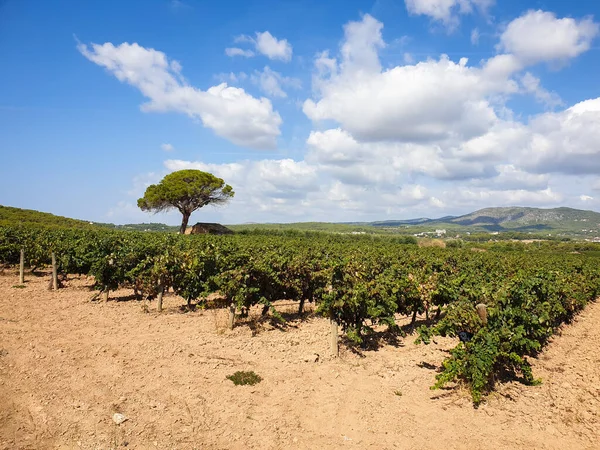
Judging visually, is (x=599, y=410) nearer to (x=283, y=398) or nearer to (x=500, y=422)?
(x=500, y=422)

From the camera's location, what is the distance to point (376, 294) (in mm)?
12039

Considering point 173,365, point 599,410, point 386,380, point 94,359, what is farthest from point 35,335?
point 599,410

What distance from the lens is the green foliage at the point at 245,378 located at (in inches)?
352

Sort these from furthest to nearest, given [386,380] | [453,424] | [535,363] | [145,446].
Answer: [535,363], [386,380], [453,424], [145,446]

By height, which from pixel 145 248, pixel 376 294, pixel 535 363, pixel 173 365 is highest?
pixel 145 248

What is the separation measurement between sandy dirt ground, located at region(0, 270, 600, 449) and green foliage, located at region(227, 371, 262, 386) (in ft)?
0.58

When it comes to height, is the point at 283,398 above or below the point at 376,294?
below

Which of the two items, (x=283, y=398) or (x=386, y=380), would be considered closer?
(x=283, y=398)

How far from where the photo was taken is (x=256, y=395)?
845 cm

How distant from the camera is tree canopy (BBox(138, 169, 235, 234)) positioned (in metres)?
57.5

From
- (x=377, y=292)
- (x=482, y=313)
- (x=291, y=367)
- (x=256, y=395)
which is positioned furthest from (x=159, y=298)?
(x=482, y=313)

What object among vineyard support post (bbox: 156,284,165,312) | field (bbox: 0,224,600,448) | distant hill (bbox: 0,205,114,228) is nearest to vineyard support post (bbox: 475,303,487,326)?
field (bbox: 0,224,600,448)

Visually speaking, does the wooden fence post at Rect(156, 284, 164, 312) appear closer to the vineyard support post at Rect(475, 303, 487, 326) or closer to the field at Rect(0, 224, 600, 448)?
the field at Rect(0, 224, 600, 448)

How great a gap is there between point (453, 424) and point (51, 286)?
69.8 ft
